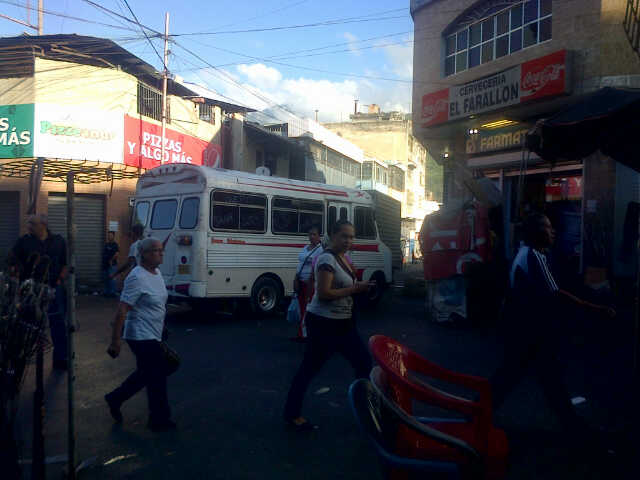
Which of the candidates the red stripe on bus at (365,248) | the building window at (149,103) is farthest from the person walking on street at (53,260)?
the building window at (149,103)

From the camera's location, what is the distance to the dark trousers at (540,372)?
4.36 m

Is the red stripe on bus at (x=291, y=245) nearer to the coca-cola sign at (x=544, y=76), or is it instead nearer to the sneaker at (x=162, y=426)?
the coca-cola sign at (x=544, y=76)

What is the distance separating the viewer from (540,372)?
14.4 feet

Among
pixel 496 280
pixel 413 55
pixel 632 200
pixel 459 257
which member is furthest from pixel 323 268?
pixel 413 55

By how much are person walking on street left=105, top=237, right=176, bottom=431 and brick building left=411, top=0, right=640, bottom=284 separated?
5.42 m

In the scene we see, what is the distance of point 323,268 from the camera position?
4441 millimetres

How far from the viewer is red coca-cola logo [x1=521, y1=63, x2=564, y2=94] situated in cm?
1155

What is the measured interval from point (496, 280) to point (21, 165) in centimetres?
1315

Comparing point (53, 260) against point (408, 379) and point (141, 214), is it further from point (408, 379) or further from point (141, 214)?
point (408, 379)

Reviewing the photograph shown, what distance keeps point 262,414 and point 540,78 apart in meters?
10.1

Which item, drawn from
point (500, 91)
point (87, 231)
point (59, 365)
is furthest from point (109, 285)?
point (500, 91)

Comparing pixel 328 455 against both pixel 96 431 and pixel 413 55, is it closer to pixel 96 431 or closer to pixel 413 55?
pixel 96 431

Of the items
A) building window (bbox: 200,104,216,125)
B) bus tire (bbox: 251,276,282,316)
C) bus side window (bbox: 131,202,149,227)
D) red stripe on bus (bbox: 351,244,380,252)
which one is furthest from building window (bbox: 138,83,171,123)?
bus tire (bbox: 251,276,282,316)

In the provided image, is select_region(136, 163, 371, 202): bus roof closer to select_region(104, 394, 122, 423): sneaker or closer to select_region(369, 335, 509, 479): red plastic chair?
select_region(104, 394, 122, 423): sneaker
